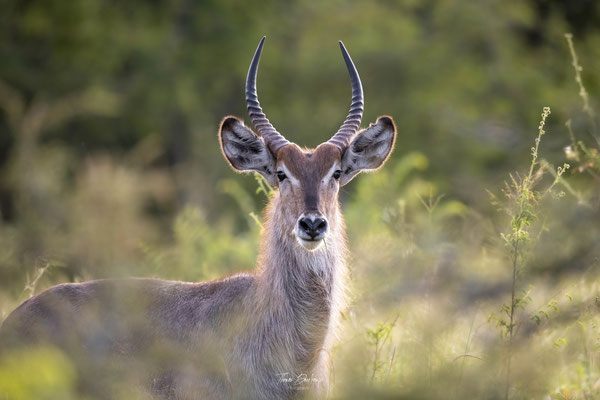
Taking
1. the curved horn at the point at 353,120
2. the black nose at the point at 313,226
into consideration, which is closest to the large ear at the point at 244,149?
the curved horn at the point at 353,120

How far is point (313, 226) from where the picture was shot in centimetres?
611

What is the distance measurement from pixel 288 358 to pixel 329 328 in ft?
1.42

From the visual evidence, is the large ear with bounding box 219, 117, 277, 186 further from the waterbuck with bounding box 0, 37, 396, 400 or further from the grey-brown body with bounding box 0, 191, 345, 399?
the grey-brown body with bounding box 0, 191, 345, 399

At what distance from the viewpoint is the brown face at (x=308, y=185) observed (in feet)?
20.3

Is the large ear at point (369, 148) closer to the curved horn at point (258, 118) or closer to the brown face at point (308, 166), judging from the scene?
the brown face at point (308, 166)

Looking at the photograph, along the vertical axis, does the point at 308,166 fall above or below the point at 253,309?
above

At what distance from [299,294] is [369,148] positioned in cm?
142

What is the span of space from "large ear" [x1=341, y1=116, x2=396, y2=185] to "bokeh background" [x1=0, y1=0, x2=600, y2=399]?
1.89 feet

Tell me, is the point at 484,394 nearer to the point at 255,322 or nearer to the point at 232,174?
the point at 255,322

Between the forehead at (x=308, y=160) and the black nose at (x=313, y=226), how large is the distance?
1.55 ft

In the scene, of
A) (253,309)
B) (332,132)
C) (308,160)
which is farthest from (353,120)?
(332,132)

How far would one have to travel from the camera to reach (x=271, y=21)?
88.0 feet

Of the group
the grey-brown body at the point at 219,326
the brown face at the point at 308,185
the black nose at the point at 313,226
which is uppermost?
the brown face at the point at 308,185

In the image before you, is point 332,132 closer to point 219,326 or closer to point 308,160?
point 308,160
